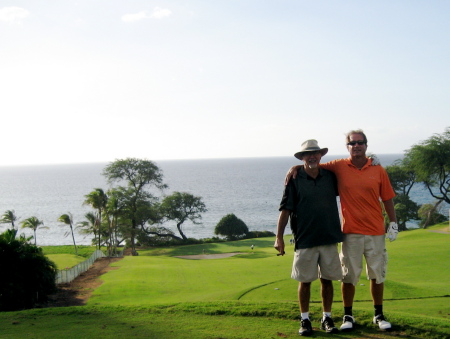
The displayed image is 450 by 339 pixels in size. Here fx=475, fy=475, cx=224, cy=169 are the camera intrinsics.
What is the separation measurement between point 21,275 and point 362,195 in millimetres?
15330

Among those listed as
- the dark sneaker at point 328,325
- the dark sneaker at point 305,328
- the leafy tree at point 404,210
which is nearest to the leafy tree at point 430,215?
the leafy tree at point 404,210

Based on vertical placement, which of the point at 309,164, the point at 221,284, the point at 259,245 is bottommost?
the point at 259,245

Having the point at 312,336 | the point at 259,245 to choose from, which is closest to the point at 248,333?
the point at 312,336

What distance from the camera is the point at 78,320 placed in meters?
8.29

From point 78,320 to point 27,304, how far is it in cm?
1115

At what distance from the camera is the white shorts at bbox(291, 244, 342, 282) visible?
7016mm

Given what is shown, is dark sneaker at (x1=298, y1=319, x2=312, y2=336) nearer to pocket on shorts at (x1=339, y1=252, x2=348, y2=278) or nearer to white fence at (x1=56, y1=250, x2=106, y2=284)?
pocket on shorts at (x1=339, y1=252, x2=348, y2=278)

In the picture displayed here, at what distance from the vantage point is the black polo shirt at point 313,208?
6945 millimetres

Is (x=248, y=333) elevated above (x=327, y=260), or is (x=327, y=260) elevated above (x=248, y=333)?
(x=327, y=260)

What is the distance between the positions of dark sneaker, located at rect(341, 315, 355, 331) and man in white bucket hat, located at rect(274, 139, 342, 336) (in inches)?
6.0

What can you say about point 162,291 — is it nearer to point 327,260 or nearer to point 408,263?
point 408,263

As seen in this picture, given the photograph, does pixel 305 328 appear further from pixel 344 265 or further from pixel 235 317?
pixel 235 317

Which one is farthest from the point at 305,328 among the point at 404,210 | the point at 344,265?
the point at 404,210

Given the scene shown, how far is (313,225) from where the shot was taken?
6.96m
